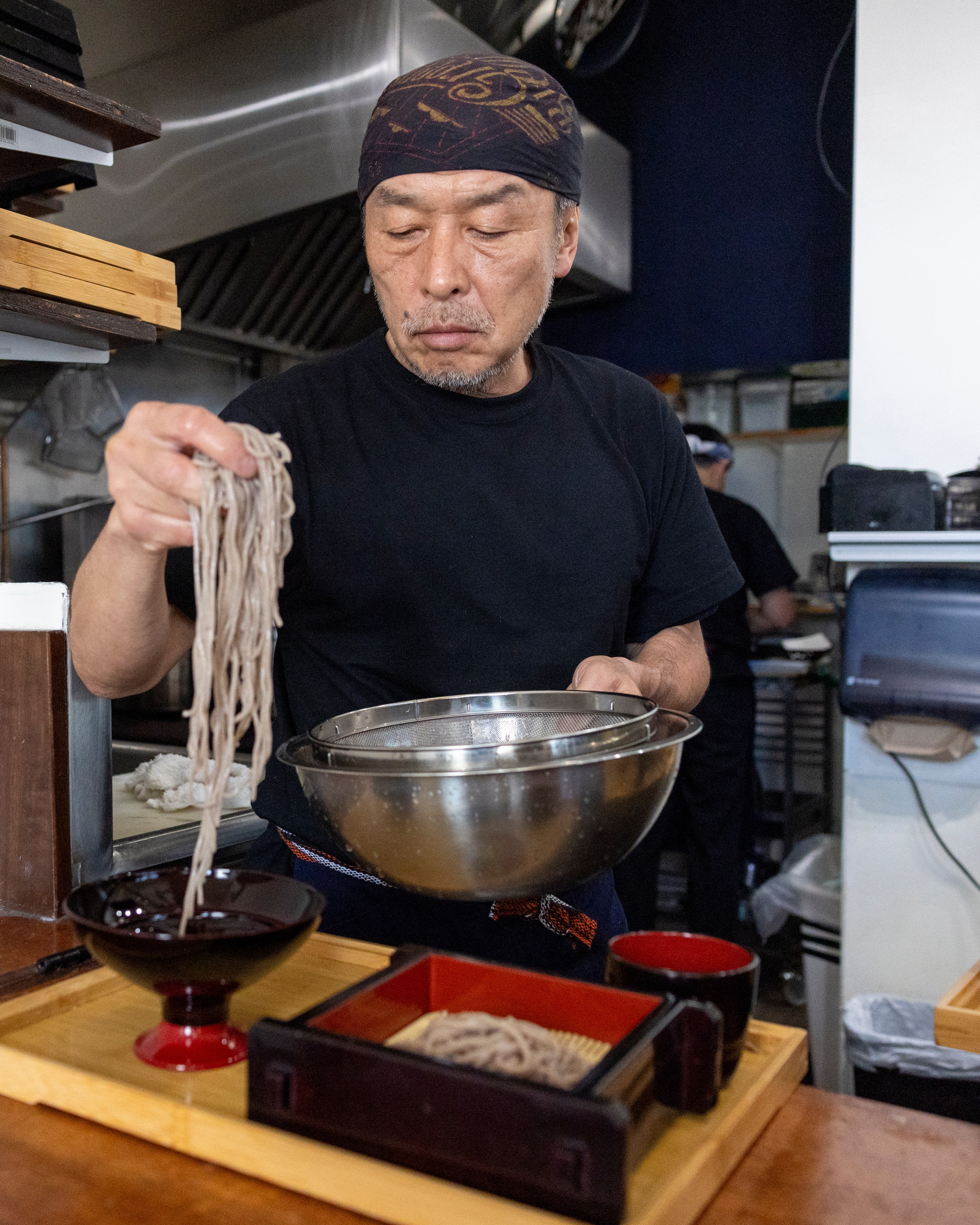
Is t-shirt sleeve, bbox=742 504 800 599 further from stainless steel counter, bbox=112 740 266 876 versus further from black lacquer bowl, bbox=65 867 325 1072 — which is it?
black lacquer bowl, bbox=65 867 325 1072

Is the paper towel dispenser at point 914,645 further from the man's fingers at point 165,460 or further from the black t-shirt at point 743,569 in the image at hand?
the man's fingers at point 165,460

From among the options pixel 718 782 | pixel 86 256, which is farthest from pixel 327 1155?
pixel 718 782

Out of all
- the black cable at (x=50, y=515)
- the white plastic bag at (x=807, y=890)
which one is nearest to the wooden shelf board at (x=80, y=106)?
the black cable at (x=50, y=515)

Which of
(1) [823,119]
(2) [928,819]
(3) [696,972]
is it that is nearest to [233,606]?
(3) [696,972]

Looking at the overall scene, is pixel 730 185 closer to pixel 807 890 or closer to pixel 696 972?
pixel 807 890

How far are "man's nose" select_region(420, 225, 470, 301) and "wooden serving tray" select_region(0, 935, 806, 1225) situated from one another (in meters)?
0.82

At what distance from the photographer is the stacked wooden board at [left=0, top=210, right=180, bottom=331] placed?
5.63 ft

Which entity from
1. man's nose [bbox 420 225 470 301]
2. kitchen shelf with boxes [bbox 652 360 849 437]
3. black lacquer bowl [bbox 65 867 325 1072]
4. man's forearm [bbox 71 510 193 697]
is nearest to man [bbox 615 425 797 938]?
kitchen shelf with boxes [bbox 652 360 849 437]

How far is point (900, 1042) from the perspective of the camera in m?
2.17

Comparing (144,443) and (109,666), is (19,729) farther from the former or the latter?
(144,443)

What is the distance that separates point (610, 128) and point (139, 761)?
4.06m

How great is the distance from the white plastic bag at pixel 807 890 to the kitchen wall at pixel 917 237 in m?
1.13

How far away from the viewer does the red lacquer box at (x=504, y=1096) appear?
682mm

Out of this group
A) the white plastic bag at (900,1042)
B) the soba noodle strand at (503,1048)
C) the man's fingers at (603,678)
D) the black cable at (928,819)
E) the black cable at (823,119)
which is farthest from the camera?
the black cable at (823,119)
